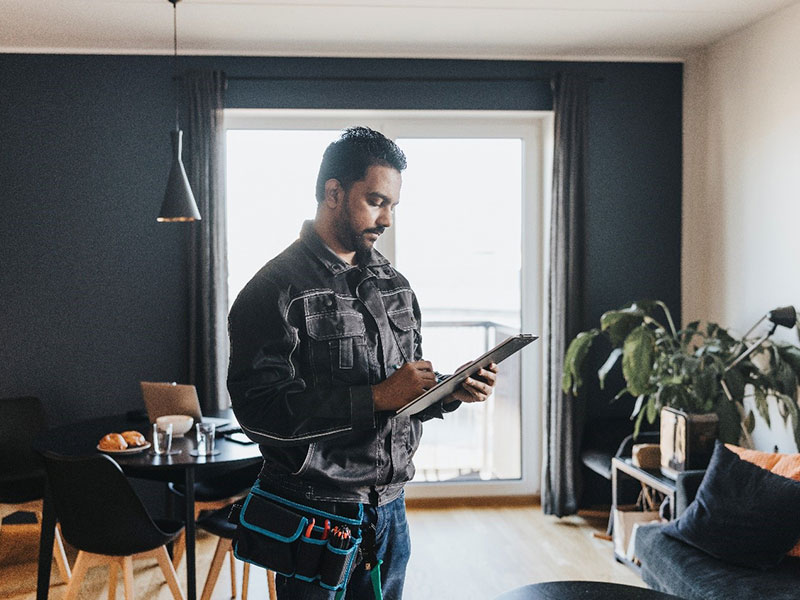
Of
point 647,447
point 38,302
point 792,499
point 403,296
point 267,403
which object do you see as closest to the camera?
point 267,403

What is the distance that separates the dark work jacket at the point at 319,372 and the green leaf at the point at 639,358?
2255mm

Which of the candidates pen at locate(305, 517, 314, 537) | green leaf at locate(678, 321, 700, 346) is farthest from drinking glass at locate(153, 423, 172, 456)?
green leaf at locate(678, 321, 700, 346)

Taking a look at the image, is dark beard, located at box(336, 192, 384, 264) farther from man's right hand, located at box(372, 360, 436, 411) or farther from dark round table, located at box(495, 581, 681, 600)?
dark round table, located at box(495, 581, 681, 600)

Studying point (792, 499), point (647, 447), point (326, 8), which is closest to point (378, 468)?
point (792, 499)

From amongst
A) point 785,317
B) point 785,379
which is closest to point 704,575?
→ point 785,379

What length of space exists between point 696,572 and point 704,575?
0.11 feet

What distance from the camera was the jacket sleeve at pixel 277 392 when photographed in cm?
153

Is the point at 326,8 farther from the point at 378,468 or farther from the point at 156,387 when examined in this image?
the point at 378,468

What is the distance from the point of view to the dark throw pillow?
2.73 metres

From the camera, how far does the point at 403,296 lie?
70.9 inches

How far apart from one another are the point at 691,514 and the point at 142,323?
2.91 m

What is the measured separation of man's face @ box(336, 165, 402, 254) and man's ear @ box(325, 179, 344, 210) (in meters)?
0.02

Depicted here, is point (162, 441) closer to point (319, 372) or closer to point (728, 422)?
point (319, 372)

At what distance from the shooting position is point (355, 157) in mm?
1652
